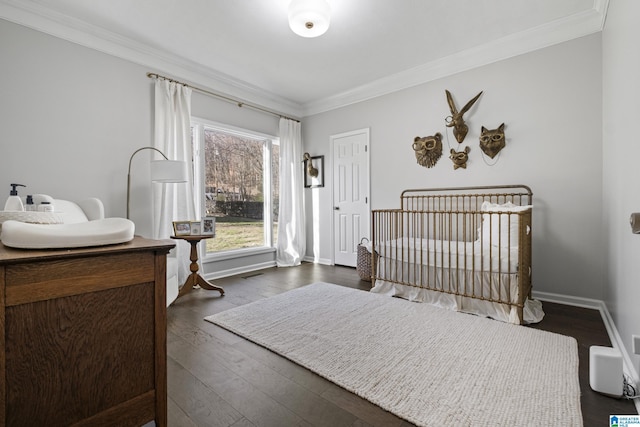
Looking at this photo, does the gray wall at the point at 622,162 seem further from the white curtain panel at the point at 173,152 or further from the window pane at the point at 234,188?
the window pane at the point at 234,188

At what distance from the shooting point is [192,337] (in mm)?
2070

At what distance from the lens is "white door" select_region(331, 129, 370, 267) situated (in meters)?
4.18

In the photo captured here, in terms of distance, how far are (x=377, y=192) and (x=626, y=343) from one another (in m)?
2.76

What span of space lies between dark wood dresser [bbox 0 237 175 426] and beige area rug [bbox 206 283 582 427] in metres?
0.91

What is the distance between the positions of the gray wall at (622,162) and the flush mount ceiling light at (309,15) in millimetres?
1784

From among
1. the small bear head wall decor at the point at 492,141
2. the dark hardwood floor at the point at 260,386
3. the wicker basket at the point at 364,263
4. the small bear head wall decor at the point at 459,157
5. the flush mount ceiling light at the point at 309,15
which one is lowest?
the dark hardwood floor at the point at 260,386

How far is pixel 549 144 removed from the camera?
9.10 feet

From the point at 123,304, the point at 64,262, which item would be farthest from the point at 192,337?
the point at 64,262

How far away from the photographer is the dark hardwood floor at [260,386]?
4.17 feet

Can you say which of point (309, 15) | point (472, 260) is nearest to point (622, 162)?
point (472, 260)

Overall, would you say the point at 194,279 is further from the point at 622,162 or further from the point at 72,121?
the point at 622,162

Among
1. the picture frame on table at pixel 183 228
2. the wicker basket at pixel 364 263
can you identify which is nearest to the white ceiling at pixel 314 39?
the picture frame on table at pixel 183 228

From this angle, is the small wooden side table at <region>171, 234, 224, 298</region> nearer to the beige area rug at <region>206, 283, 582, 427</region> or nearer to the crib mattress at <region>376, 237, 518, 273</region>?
the beige area rug at <region>206, 283, 582, 427</region>

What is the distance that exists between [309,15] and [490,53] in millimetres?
2086
